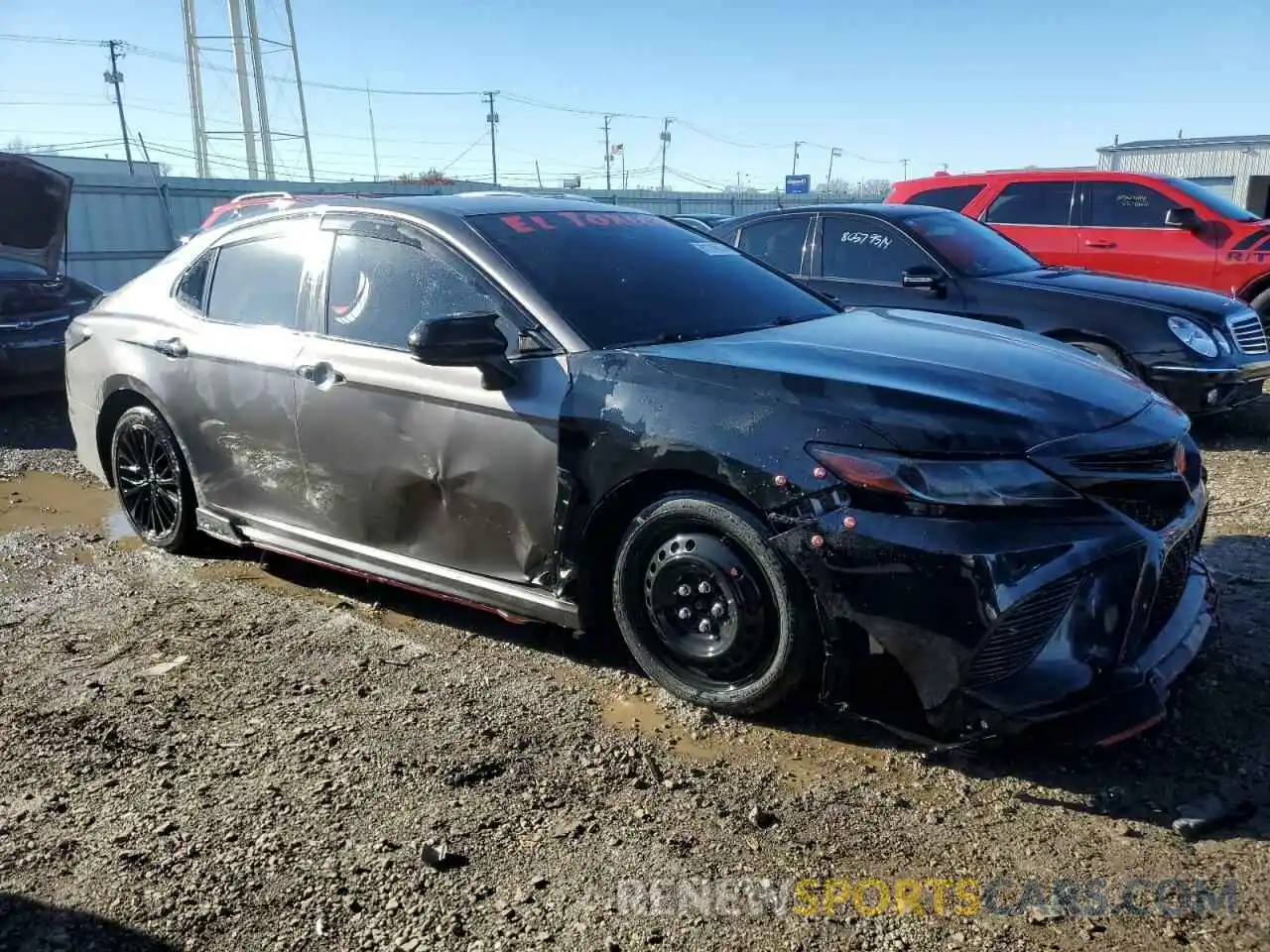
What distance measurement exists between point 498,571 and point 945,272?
4523 millimetres

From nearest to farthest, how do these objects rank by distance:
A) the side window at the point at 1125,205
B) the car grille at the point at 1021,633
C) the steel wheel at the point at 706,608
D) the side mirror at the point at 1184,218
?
the car grille at the point at 1021,633
the steel wheel at the point at 706,608
the side mirror at the point at 1184,218
the side window at the point at 1125,205

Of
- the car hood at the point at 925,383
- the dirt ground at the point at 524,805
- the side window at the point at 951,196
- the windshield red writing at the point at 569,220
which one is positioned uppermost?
the side window at the point at 951,196

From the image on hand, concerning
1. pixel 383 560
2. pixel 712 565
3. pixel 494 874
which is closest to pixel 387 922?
pixel 494 874

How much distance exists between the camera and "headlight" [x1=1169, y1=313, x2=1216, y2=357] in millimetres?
6309

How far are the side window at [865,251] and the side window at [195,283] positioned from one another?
14.2 ft

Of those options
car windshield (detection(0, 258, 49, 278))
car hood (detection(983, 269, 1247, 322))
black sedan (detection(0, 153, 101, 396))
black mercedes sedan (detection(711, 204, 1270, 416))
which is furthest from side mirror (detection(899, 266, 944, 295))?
car windshield (detection(0, 258, 49, 278))

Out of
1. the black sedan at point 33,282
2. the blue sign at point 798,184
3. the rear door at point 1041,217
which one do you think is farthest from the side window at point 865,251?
the blue sign at point 798,184

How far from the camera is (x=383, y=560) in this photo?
3.82 m

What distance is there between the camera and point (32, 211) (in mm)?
8453

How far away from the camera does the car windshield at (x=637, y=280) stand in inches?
137

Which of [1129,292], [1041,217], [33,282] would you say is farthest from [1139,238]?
[33,282]

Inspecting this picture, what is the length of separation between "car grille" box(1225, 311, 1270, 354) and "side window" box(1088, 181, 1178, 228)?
277 centimetres

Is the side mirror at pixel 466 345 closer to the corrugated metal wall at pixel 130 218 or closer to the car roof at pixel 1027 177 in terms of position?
the car roof at pixel 1027 177

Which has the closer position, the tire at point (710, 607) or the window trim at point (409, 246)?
the tire at point (710, 607)
